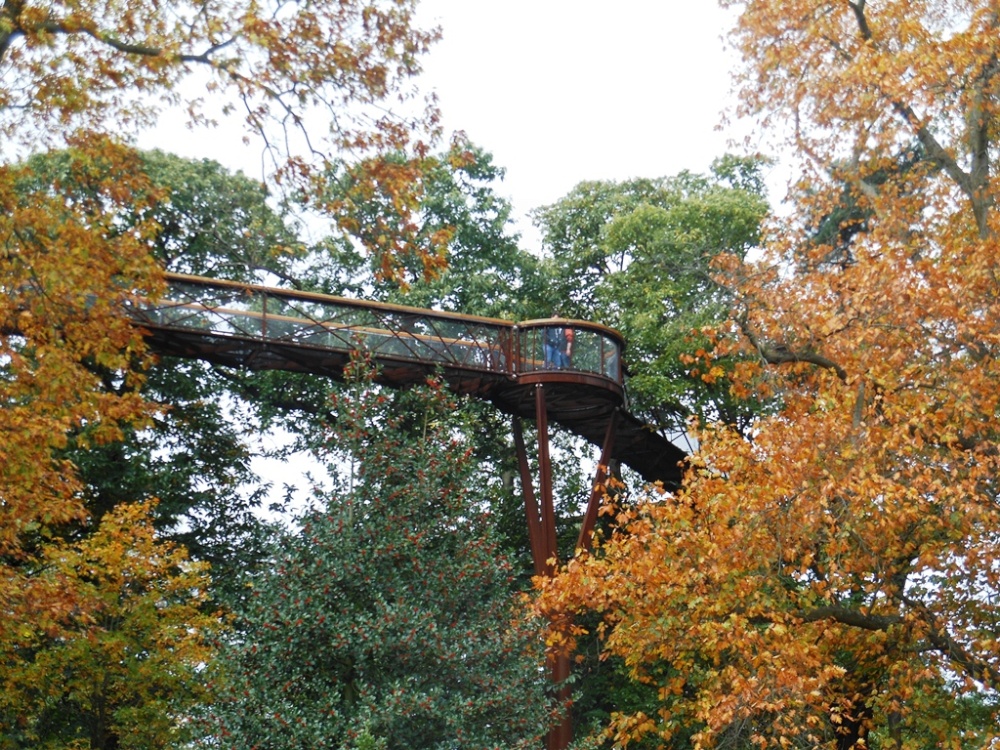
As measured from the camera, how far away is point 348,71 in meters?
10.2

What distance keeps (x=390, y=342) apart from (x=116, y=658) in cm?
663

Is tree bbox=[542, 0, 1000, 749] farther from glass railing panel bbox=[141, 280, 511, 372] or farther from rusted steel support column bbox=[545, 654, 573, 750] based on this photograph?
glass railing panel bbox=[141, 280, 511, 372]

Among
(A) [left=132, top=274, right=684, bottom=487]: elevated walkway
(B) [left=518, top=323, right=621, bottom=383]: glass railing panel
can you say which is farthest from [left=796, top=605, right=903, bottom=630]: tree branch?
(B) [left=518, top=323, right=621, bottom=383]: glass railing panel

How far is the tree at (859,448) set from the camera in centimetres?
1257

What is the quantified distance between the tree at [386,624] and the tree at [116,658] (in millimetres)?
3571

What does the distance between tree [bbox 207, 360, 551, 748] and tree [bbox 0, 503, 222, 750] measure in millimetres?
3571

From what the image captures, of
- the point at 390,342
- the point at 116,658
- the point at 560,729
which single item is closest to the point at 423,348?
the point at 390,342

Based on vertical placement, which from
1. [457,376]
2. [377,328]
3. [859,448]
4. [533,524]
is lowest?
[859,448]

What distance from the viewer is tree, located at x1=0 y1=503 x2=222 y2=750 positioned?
17.3 meters

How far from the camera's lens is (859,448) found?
41.3 ft

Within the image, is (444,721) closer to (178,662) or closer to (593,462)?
(178,662)

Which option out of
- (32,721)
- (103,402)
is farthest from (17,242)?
(32,721)

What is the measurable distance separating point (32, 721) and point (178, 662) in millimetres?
2486

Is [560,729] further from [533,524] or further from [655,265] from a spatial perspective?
[655,265]
